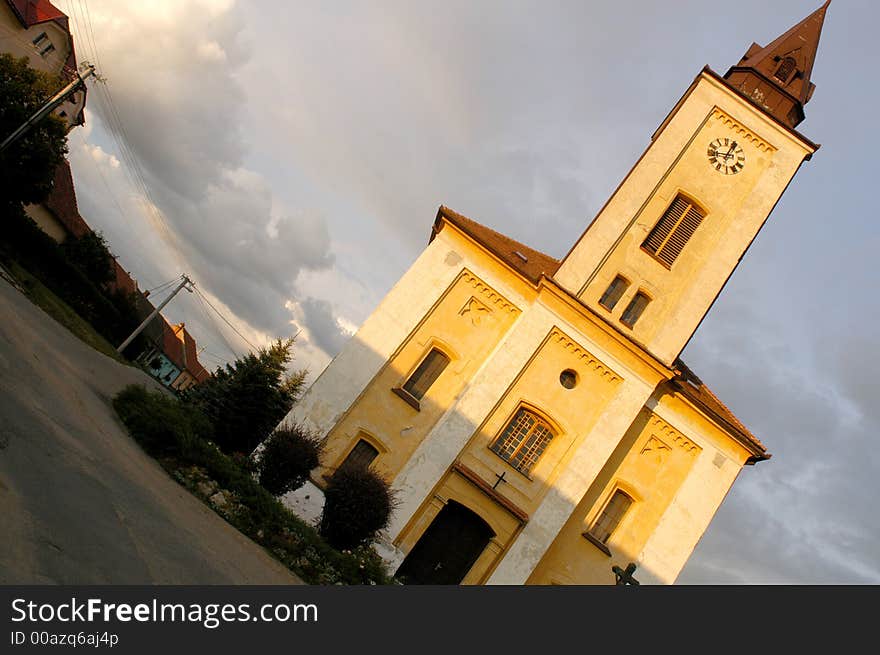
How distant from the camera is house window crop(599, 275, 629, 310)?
20344mm

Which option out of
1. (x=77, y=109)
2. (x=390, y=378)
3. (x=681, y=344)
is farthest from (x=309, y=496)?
(x=77, y=109)

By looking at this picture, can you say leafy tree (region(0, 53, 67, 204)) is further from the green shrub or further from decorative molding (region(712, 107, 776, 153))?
decorative molding (region(712, 107, 776, 153))

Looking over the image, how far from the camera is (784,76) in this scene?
73.5 ft

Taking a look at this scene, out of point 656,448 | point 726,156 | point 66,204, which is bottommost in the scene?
point 66,204

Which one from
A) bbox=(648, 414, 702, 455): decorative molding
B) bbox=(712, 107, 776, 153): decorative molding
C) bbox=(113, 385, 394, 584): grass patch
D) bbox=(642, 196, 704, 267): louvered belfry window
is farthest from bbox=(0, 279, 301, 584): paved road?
bbox=(712, 107, 776, 153): decorative molding

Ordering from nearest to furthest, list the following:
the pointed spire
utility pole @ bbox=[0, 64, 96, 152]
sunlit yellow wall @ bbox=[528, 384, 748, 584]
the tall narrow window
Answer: sunlit yellow wall @ bbox=[528, 384, 748, 584]
the tall narrow window
the pointed spire
utility pole @ bbox=[0, 64, 96, 152]

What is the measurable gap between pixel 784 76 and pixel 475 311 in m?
15.1

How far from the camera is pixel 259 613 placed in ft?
19.9

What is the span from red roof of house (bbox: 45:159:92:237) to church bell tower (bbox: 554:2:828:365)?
33286 millimetres

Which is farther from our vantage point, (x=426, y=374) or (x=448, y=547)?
(x=426, y=374)

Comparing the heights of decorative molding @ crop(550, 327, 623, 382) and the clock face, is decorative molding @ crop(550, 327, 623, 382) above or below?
below

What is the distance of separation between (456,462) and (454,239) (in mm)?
7658

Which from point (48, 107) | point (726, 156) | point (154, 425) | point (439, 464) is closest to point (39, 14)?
point (48, 107)

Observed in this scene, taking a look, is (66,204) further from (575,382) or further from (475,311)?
(575,382)
